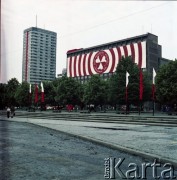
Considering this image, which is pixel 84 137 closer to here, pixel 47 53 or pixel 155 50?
pixel 47 53

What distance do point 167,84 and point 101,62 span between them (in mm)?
77030

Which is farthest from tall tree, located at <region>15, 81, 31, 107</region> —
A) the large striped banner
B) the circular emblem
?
the circular emblem

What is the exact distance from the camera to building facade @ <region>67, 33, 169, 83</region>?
372 ft

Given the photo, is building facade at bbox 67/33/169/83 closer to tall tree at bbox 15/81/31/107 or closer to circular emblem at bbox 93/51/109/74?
circular emblem at bbox 93/51/109/74

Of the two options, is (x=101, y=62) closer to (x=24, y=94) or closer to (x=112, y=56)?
(x=112, y=56)

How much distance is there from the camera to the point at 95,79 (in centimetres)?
6894

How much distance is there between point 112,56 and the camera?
397 feet

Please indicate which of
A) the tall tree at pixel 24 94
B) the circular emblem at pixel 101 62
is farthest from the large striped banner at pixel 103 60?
the tall tree at pixel 24 94

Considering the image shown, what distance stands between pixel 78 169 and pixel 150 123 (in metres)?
18.2

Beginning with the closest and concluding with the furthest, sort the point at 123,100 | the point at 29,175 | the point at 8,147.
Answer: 1. the point at 29,175
2. the point at 8,147
3. the point at 123,100

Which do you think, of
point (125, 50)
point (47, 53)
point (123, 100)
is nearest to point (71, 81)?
point (123, 100)

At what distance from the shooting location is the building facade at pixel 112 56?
372 feet

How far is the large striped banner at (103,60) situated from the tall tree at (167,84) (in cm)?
5106

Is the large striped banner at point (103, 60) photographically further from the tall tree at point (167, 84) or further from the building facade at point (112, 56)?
the tall tree at point (167, 84)
